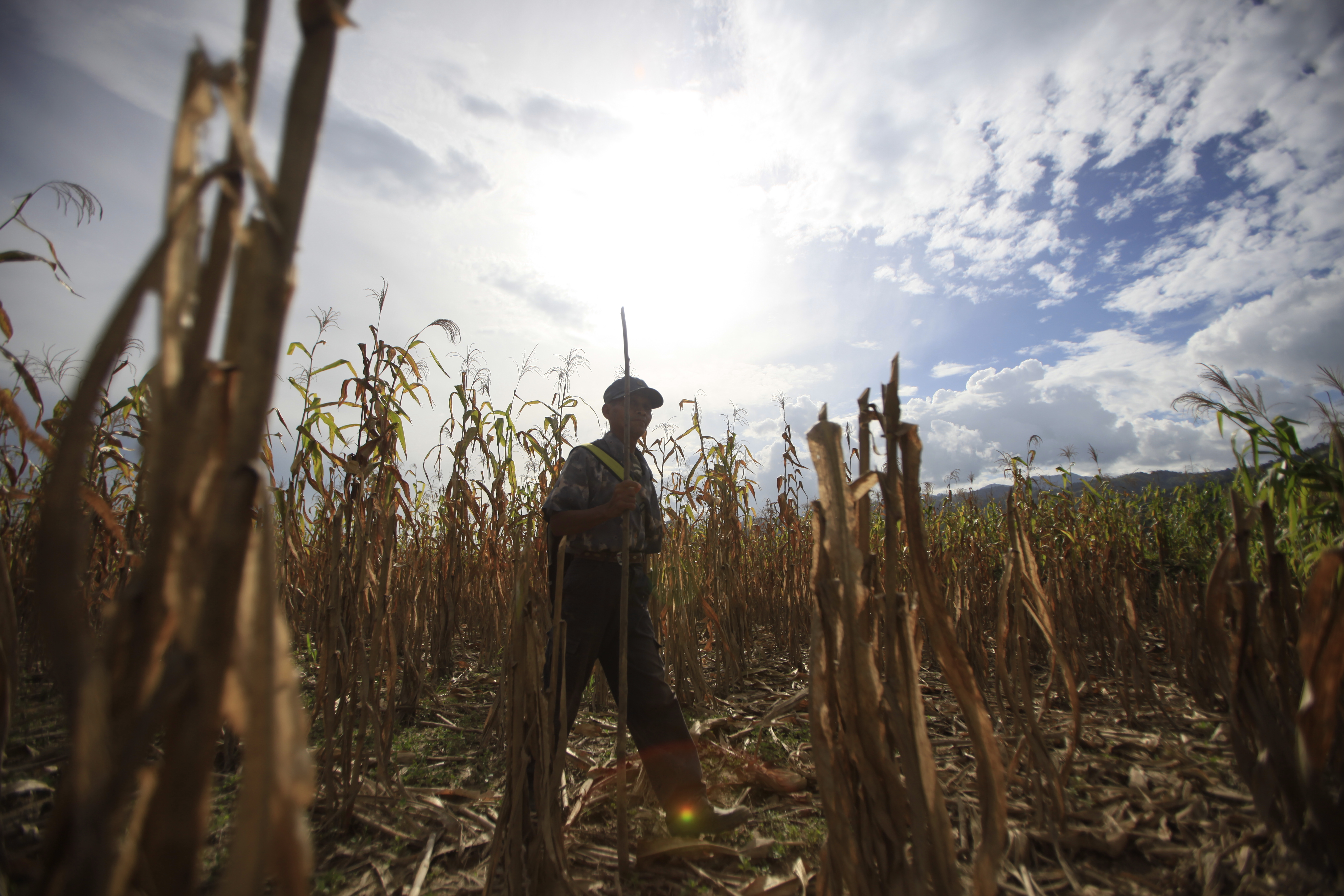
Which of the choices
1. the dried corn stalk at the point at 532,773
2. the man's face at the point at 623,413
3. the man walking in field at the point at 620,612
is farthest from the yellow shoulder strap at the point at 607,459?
the dried corn stalk at the point at 532,773

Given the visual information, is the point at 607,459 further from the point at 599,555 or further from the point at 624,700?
the point at 624,700

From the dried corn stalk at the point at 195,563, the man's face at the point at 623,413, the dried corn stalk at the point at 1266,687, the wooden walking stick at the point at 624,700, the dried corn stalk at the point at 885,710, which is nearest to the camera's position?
the dried corn stalk at the point at 195,563

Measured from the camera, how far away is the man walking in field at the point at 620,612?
96.4 inches

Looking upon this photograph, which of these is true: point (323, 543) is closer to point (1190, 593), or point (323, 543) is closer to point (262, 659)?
point (262, 659)

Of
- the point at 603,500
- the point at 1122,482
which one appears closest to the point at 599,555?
the point at 603,500

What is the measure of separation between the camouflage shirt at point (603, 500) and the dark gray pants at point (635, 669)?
0.11 meters

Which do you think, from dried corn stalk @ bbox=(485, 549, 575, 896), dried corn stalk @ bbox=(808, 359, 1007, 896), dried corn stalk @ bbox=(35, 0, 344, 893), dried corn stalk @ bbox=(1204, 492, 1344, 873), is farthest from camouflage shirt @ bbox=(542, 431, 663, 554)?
dried corn stalk @ bbox=(35, 0, 344, 893)

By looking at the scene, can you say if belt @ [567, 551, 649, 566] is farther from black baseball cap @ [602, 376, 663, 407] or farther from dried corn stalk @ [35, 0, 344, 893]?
dried corn stalk @ [35, 0, 344, 893]

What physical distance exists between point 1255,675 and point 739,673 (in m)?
3.42

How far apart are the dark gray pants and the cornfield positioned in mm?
204

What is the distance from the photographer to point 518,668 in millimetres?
1854

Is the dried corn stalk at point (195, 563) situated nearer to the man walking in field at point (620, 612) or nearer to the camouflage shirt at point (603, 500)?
the man walking in field at point (620, 612)

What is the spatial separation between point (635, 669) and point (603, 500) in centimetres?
84

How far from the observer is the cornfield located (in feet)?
1.53
